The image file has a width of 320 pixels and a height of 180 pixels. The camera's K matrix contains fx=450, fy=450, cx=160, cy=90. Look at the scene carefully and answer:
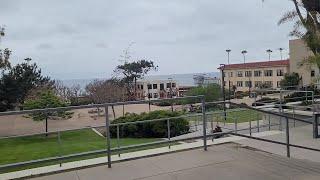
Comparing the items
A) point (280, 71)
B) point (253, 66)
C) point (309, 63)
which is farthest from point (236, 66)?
point (309, 63)

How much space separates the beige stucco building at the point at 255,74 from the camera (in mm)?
76500

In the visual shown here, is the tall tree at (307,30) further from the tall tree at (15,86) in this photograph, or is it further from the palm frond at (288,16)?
the tall tree at (15,86)

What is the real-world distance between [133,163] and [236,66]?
84.6 m

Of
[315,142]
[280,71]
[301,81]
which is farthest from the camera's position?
[280,71]

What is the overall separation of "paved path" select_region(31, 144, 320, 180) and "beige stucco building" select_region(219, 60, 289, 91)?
65514 millimetres

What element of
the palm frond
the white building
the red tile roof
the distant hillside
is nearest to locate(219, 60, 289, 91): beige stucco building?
the red tile roof

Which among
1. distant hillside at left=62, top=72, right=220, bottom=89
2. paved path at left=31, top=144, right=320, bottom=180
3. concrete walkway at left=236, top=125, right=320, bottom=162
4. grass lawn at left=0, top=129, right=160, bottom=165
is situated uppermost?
distant hillside at left=62, top=72, right=220, bottom=89

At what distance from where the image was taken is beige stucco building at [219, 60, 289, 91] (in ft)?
251

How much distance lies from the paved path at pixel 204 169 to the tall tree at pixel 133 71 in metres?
56.6

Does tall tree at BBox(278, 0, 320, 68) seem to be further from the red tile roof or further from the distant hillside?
the red tile roof

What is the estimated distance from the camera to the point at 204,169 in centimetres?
643

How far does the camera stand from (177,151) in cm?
Answer: 772

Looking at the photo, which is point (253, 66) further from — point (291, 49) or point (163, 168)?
point (163, 168)

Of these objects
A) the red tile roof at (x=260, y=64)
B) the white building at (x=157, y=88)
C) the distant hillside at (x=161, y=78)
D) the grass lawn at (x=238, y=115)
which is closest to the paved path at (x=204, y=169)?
the grass lawn at (x=238, y=115)
